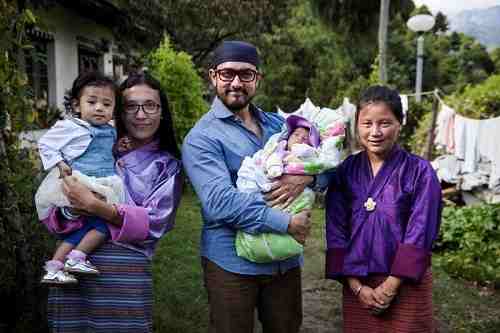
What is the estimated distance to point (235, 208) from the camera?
2.12 meters

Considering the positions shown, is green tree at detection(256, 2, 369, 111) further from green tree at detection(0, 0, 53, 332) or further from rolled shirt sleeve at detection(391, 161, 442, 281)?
rolled shirt sleeve at detection(391, 161, 442, 281)

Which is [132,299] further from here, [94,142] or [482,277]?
[482,277]

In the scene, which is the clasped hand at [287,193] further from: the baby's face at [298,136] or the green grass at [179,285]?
the green grass at [179,285]

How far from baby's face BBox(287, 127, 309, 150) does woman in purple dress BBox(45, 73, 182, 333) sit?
55 centimetres

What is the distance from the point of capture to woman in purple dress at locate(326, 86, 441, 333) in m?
2.19

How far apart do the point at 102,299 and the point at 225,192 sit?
706mm

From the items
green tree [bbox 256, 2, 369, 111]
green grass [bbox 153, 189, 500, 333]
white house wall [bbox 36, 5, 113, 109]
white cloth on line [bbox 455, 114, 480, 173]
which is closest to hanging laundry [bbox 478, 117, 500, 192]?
white cloth on line [bbox 455, 114, 480, 173]

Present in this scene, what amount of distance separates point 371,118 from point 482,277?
366 cm

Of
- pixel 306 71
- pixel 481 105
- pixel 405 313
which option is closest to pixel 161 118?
pixel 405 313

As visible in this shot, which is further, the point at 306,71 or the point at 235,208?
the point at 306,71

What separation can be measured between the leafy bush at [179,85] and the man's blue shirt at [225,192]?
282 inches

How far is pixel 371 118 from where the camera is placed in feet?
7.46

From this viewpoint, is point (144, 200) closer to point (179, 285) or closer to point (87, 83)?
point (87, 83)

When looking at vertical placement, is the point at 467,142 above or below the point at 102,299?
above
